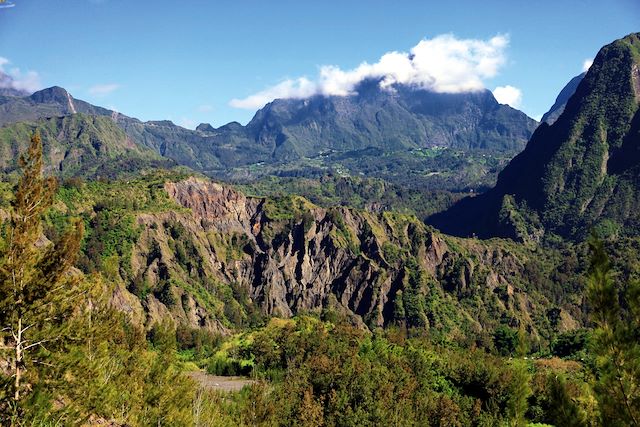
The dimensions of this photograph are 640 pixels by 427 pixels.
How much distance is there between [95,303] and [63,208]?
452 feet

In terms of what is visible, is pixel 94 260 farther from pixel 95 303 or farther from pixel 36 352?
pixel 36 352

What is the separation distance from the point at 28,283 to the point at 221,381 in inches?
2991

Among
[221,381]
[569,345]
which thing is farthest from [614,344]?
[569,345]

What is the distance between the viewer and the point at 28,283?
89.8 ft

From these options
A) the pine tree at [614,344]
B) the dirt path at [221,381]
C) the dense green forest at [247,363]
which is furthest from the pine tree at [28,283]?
the dirt path at [221,381]

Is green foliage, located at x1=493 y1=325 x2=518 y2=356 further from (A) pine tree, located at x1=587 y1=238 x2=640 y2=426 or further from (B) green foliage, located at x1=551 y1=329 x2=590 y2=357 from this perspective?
(A) pine tree, located at x1=587 y1=238 x2=640 y2=426

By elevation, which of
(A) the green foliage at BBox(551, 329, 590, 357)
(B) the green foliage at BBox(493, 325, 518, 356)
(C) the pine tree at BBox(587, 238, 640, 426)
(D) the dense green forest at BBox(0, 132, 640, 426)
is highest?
(C) the pine tree at BBox(587, 238, 640, 426)

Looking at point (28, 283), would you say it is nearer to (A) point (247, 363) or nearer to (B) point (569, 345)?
(A) point (247, 363)

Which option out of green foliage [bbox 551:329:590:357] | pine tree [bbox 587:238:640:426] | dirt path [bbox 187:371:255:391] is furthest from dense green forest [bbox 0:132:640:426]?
dirt path [bbox 187:371:255:391]

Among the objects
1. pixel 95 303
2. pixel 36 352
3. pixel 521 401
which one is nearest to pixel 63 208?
pixel 95 303

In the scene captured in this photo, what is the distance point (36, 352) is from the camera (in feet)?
94.1

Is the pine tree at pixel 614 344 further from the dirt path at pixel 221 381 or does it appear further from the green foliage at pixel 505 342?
the green foliage at pixel 505 342

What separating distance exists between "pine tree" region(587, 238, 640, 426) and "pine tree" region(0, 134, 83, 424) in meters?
25.2

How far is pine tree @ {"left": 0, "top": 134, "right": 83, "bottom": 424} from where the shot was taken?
86.6 ft
